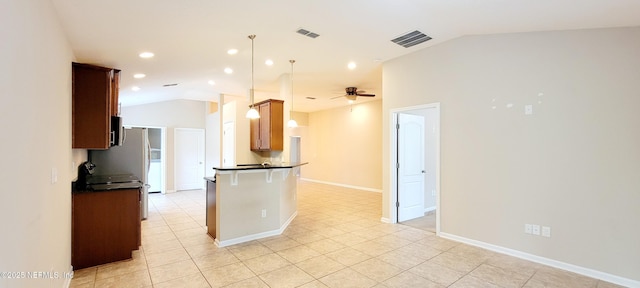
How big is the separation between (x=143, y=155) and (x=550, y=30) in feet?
21.3

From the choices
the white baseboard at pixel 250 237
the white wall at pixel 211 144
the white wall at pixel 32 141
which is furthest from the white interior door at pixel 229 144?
the white wall at pixel 32 141

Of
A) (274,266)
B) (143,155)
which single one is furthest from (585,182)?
(143,155)

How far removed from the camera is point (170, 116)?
860 centimetres

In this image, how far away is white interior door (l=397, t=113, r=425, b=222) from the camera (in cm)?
518

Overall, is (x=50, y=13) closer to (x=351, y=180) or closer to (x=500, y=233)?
(x=500, y=233)

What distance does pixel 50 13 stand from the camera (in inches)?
88.7

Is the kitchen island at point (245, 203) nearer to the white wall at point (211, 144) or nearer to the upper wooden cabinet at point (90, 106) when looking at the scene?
the upper wooden cabinet at point (90, 106)

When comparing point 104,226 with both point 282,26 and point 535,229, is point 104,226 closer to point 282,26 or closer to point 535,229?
point 282,26

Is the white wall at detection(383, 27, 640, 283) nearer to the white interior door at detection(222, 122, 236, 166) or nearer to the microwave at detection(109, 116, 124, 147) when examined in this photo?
the microwave at detection(109, 116, 124, 147)

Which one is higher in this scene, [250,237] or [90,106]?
[90,106]

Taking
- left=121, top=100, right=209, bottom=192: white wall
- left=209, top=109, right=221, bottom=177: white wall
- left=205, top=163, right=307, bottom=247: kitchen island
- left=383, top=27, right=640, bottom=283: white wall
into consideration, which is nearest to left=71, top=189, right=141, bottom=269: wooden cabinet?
left=205, top=163, right=307, bottom=247: kitchen island

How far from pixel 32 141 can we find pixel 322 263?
2795 mm

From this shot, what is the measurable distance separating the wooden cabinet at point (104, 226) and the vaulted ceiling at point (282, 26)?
1783mm

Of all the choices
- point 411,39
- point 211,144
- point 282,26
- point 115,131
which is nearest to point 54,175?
point 115,131
